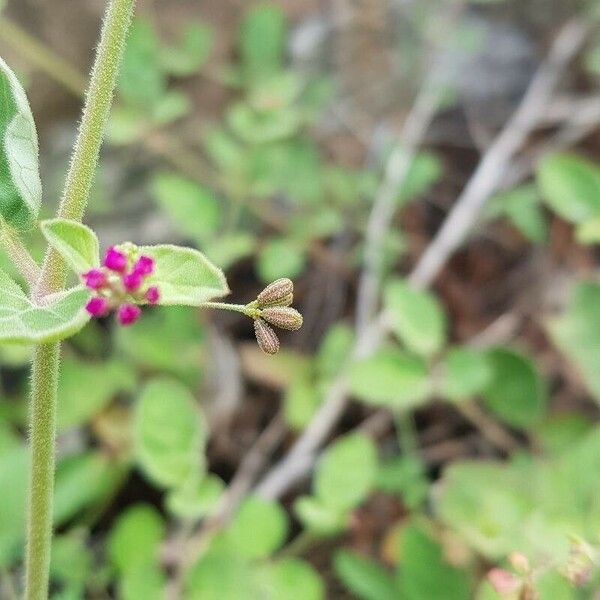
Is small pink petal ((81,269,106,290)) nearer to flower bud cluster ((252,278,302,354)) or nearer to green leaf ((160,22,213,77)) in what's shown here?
flower bud cluster ((252,278,302,354))

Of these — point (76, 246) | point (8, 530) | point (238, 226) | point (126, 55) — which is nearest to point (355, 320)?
point (238, 226)

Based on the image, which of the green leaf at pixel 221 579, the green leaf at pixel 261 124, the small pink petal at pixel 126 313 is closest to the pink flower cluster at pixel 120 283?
the small pink petal at pixel 126 313

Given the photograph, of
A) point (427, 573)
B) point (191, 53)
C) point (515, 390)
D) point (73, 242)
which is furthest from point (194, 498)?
point (191, 53)

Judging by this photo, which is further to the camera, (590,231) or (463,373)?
(463,373)

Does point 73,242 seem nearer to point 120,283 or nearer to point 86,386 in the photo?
point 120,283

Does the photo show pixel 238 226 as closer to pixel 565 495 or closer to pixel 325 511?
pixel 325 511

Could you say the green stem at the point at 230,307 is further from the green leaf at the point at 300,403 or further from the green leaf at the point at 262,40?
the green leaf at the point at 262,40

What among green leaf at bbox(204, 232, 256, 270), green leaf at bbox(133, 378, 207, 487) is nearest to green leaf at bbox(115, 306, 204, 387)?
green leaf at bbox(204, 232, 256, 270)

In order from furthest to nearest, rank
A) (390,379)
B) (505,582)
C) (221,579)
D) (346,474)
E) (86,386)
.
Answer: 1. (86,386)
2. (390,379)
3. (346,474)
4. (221,579)
5. (505,582)
